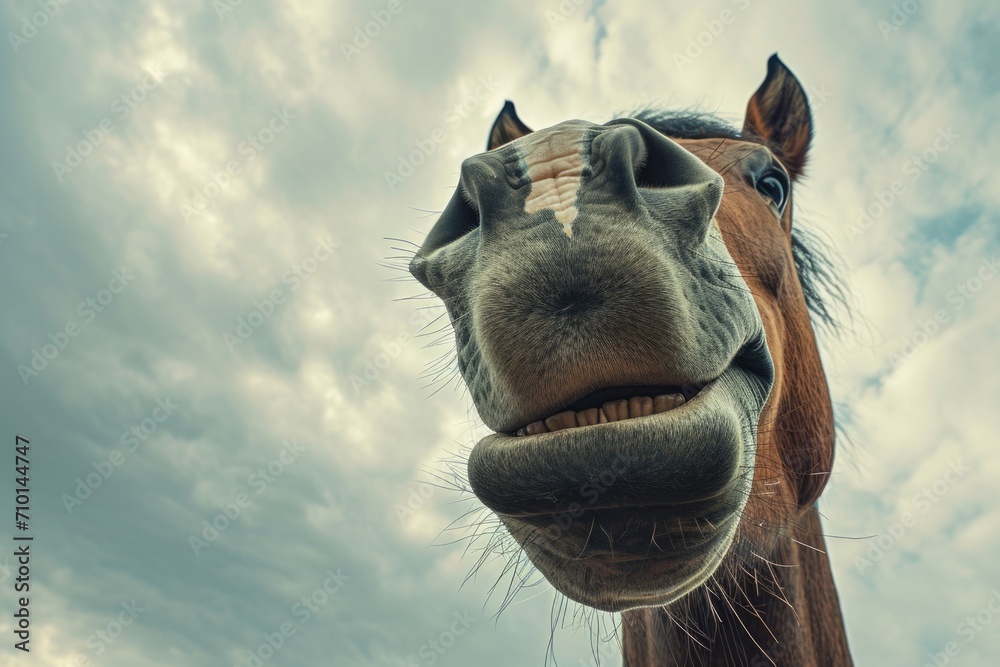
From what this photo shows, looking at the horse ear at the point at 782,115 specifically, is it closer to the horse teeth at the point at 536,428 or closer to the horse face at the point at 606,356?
the horse face at the point at 606,356

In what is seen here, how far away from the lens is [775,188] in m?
2.68

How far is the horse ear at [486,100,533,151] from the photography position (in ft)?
11.2

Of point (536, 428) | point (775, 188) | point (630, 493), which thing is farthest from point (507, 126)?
point (630, 493)

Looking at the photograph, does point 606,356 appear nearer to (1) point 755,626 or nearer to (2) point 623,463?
(2) point 623,463

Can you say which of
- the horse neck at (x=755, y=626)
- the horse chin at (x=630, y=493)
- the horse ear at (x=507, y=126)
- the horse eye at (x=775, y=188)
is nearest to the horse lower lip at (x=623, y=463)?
the horse chin at (x=630, y=493)

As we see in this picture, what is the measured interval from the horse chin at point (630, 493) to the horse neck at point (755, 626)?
0.85m

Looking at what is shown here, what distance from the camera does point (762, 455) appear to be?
1831 millimetres

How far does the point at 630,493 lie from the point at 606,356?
312 mm

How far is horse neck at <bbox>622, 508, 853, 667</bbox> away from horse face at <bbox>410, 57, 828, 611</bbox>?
36.2 inches

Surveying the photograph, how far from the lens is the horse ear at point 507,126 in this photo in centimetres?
343

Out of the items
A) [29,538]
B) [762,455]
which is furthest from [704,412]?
[29,538]

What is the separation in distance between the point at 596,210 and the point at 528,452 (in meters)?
0.60

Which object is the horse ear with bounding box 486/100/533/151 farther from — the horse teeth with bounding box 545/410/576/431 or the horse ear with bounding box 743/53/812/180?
the horse teeth with bounding box 545/410/576/431

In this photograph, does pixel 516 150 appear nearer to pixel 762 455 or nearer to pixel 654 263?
pixel 654 263
